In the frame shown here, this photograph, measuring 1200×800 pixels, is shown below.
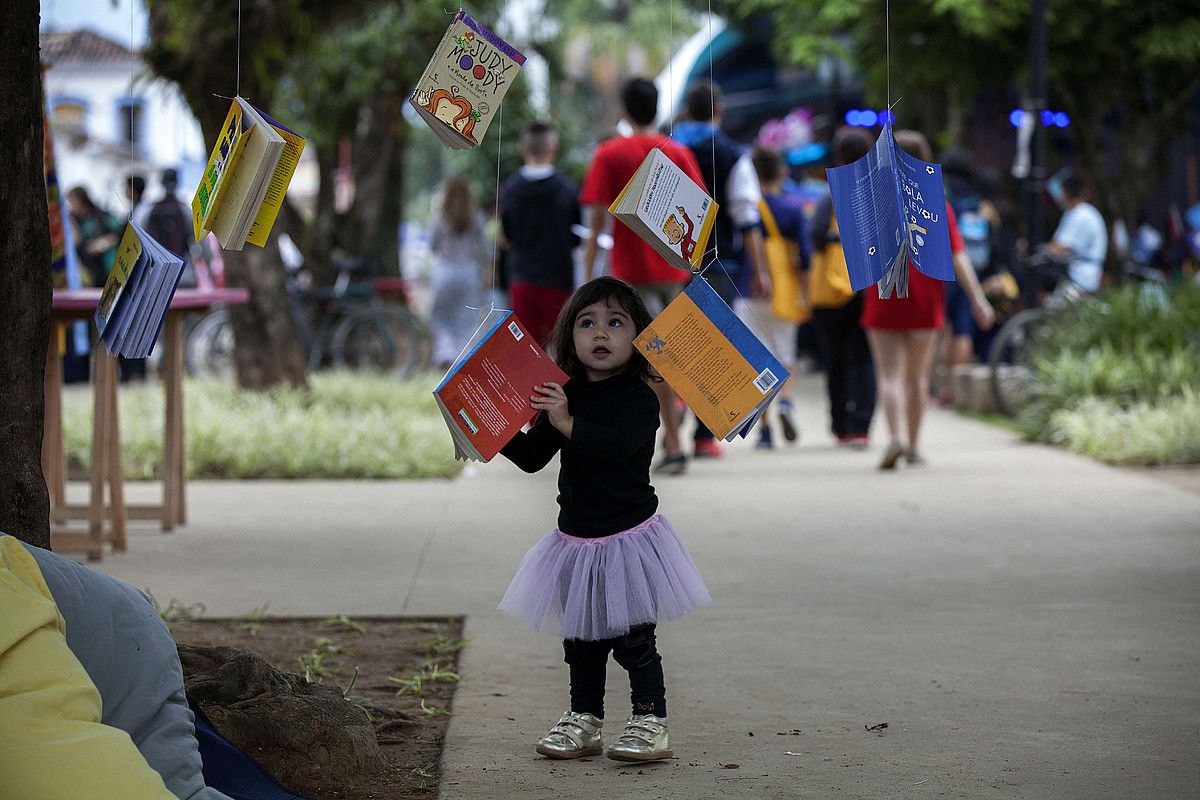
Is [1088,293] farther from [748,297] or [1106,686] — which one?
[1106,686]

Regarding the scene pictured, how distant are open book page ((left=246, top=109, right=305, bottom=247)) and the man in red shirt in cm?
532

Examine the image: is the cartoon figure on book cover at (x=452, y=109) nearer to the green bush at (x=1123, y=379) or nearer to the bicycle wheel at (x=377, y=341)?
the green bush at (x=1123, y=379)

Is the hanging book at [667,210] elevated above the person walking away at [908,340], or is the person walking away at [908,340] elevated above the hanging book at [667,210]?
the hanging book at [667,210]

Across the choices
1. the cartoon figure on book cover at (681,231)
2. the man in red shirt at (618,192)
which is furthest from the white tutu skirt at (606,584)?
the man in red shirt at (618,192)

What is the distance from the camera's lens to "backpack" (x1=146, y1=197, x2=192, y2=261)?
14.3 m

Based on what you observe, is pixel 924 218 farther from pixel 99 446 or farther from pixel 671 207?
pixel 99 446

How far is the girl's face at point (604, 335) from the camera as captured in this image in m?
4.14

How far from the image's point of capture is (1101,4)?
55.7 feet

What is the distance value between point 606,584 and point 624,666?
26 centimetres

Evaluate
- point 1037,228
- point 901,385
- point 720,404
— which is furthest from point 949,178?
point 720,404

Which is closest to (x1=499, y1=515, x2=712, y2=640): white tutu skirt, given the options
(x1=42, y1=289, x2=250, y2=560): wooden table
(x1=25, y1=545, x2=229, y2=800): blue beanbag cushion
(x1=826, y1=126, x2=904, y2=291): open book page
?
(x1=826, y1=126, x2=904, y2=291): open book page

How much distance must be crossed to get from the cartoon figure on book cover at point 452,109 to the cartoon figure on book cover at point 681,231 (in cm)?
51

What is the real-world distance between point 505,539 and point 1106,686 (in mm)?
3366

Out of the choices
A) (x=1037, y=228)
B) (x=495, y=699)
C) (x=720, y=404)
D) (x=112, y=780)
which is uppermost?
(x=1037, y=228)
